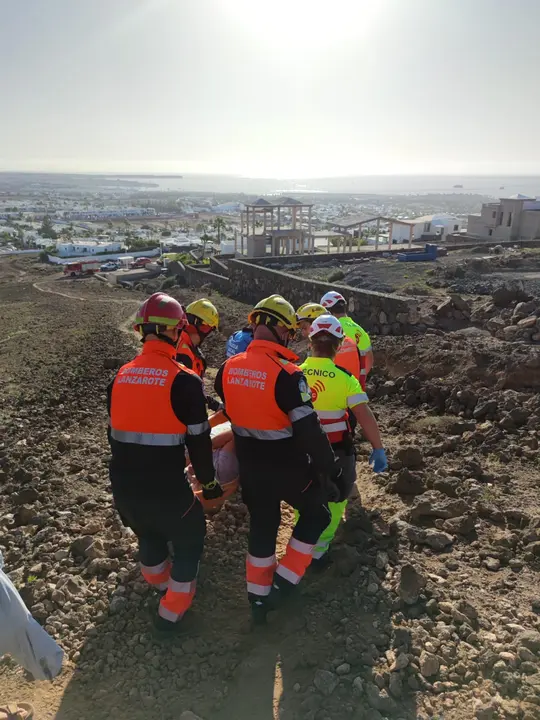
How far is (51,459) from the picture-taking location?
21.2 ft

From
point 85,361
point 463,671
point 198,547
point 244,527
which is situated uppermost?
point 198,547

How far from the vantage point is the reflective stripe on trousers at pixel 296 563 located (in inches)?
143

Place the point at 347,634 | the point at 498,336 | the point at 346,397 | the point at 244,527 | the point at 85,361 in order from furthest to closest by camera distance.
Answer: the point at 85,361 → the point at 498,336 → the point at 244,527 → the point at 346,397 → the point at 347,634

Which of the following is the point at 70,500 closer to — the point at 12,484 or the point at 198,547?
the point at 12,484

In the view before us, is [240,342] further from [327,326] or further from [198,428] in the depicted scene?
[198,428]

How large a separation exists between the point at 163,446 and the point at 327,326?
1559mm

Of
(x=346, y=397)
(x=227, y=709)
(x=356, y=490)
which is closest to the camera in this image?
(x=227, y=709)

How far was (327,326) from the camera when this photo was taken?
3930mm

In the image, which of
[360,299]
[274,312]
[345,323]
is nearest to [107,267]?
[360,299]

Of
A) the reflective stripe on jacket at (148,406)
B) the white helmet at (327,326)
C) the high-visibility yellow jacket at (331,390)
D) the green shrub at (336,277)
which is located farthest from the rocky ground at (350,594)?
the green shrub at (336,277)

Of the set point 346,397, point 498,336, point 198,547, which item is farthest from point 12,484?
point 498,336

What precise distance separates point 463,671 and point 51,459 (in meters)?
5.27

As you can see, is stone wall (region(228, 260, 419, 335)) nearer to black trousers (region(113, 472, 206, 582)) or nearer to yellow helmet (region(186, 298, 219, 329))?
yellow helmet (region(186, 298, 219, 329))

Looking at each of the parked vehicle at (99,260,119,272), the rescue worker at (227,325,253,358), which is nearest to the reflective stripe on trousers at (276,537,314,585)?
the rescue worker at (227,325,253,358)
